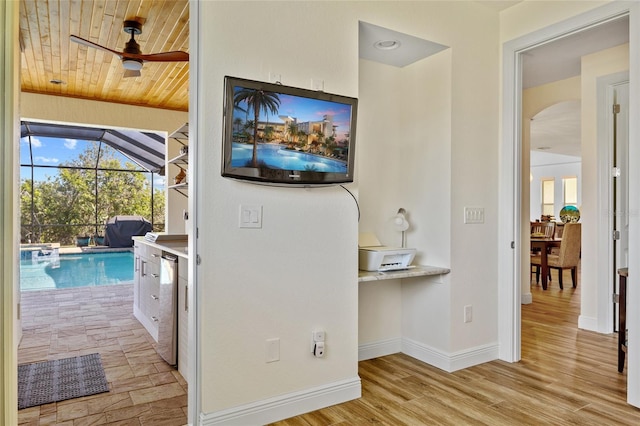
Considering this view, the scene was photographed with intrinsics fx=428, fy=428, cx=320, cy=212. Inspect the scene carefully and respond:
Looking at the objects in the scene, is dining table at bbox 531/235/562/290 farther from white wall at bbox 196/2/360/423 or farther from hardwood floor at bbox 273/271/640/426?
white wall at bbox 196/2/360/423

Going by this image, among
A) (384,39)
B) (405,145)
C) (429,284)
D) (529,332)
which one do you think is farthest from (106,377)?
(529,332)

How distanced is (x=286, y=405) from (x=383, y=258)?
1.11 meters

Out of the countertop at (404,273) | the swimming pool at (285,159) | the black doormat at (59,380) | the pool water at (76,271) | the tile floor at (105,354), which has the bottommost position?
the tile floor at (105,354)

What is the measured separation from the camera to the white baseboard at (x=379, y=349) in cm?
325

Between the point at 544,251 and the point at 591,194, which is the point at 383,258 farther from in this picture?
the point at 544,251

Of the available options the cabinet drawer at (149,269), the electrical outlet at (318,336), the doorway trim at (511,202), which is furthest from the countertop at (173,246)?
the doorway trim at (511,202)

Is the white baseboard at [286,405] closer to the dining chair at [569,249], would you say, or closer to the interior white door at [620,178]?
the interior white door at [620,178]

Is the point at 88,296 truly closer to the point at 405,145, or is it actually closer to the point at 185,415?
the point at 185,415

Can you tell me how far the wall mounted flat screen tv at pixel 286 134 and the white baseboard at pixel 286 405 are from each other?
1.19 meters

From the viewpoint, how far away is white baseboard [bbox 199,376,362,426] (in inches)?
86.2

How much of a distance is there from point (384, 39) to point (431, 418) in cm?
239

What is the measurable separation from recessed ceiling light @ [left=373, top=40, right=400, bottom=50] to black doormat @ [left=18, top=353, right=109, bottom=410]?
2.95 meters

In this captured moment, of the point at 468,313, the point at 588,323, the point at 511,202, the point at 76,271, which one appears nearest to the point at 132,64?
the point at 511,202

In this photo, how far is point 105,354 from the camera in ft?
11.4
